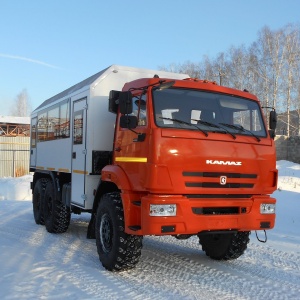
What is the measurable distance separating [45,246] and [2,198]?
9.83 m

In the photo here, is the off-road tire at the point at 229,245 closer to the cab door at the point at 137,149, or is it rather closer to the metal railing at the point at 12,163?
the cab door at the point at 137,149

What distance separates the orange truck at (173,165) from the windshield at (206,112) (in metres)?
0.02

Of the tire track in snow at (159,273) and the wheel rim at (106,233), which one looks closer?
the tire track in snow at (159,273)

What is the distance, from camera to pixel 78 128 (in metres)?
7.22

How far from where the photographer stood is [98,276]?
5441 mm

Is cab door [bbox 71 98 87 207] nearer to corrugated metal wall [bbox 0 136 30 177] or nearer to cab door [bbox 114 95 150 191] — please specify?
cab door [bbox 114 95 150 191]

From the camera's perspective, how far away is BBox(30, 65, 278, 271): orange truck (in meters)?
5.06

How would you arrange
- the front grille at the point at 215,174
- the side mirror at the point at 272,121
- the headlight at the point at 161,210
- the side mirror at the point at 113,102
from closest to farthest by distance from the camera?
the headlight at the point at 161,210 < the front grille at the point at 215,174 < the side mirror at the point at 113,102 < the side mirror at the point at 272,121

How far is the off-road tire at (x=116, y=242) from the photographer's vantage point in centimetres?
553

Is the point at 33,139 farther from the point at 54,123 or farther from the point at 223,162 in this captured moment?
the point at 223,162

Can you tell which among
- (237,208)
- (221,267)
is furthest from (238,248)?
(237,208)

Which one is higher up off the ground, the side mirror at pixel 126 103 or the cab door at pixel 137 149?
the side mirror at pixel 126 103

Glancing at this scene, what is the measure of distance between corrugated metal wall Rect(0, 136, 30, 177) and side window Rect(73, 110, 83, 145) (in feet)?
67.9

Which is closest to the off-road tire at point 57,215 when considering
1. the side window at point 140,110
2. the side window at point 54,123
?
the side window at point 54,123
